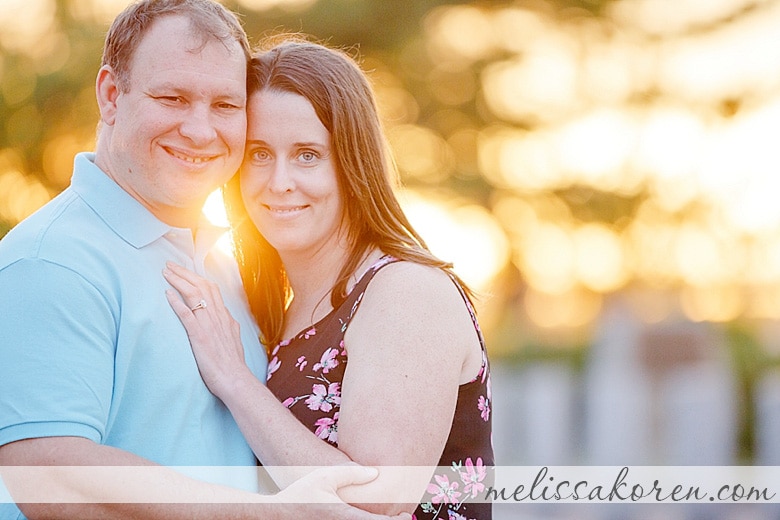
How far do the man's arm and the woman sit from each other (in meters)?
0.10

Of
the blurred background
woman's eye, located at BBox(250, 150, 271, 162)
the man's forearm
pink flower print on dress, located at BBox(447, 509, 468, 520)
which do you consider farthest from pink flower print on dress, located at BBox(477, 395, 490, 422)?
the blurred background

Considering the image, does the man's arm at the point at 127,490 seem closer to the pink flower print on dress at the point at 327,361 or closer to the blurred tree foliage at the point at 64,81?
the pink flower print on dress at the point at 327,361

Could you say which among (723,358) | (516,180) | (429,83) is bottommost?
(723,358)

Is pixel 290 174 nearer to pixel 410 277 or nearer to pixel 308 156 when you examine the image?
pixel 308 156

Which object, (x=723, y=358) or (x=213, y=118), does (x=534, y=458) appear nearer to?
(x=723, y=358)

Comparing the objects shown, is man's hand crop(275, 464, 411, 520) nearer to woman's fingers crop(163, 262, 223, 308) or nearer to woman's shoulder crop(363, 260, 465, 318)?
woman's shoulder crop(363, 260, 465, 318)

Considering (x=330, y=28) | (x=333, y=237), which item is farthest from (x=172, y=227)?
(x=330, y=28)

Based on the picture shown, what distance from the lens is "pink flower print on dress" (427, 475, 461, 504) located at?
2.95 m

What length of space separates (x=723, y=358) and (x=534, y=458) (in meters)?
2.82

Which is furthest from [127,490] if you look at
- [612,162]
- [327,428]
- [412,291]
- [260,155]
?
[612,162]

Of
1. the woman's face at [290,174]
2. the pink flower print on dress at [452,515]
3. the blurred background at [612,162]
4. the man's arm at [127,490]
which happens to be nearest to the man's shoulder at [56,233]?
the man's arm at [127,490]

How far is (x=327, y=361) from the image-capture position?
2.99 m

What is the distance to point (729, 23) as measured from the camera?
1180 cm

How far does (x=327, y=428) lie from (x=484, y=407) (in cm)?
52
